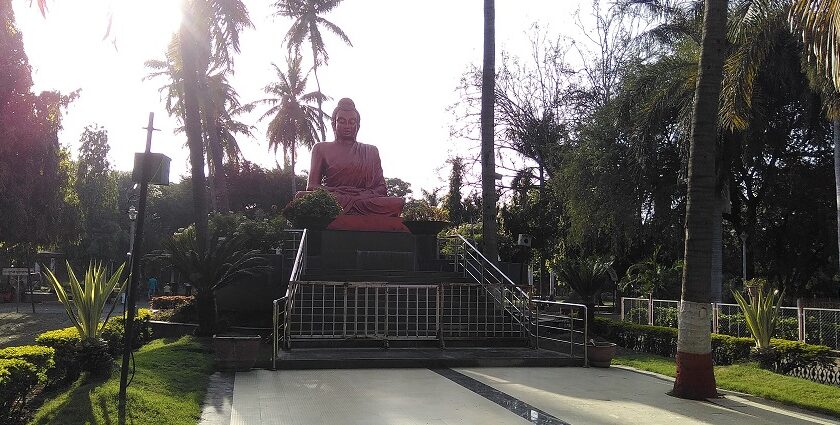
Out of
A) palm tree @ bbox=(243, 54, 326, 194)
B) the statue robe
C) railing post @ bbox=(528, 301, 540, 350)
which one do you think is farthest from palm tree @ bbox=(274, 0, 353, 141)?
railing post @ bbox=(528, 301, 540, 350)

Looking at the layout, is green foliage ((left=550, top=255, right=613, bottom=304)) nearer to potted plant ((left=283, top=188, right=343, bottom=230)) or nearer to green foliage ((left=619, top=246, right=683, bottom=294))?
green foliage ((left=619, top=246, right=683, bottom=294))

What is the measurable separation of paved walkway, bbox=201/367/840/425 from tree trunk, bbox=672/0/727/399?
38 cm

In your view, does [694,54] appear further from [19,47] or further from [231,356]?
[19,47]

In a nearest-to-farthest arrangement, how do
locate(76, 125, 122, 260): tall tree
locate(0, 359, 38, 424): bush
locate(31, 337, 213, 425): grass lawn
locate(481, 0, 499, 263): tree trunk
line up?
locate(0, 359, 38, 424): bush
locate(31, 337, 213, 425): grass lawn
locate(481, 0, 499, 263): tree trunk
locate(76, 125, 122, 260): tall tree

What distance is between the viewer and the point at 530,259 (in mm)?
31094

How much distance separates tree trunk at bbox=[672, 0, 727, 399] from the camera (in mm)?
8992

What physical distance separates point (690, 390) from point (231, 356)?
627cm

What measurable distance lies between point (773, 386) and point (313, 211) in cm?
1111

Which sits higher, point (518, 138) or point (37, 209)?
point (518, 138)

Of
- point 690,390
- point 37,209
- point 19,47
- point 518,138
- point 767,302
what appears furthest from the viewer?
point 518,138

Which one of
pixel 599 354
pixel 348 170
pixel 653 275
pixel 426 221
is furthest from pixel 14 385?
pixel 653 275

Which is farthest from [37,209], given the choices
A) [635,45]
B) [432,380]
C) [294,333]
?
[635,45]

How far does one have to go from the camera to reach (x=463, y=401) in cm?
823

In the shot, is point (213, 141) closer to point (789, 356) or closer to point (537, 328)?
point (537, 328)
